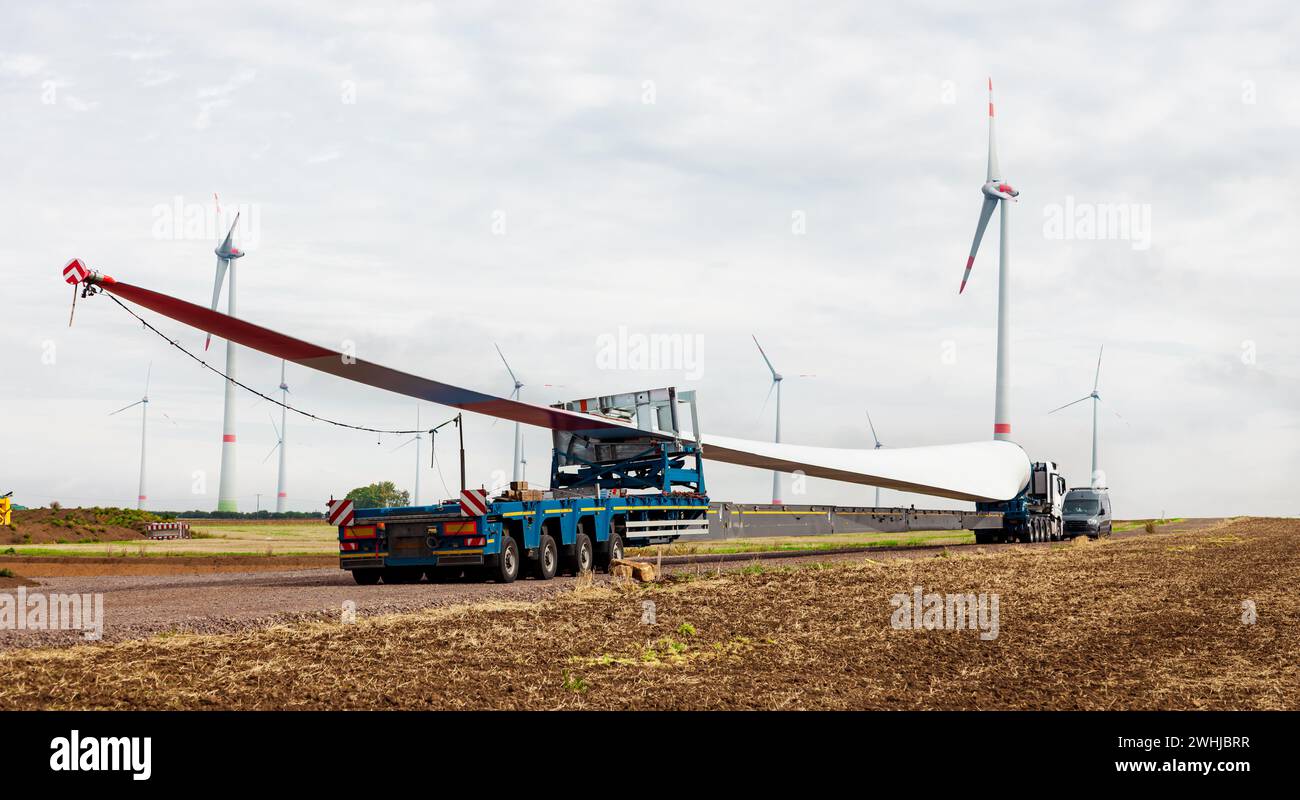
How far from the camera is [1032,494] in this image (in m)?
47.2

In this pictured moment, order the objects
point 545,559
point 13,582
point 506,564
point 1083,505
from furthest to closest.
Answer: point 1083,505, point 13,582, point 545,559, point 506,564

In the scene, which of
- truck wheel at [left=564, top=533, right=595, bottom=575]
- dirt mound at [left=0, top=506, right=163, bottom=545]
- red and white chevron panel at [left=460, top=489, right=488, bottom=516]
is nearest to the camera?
red and white chevron panel at [left=460, top=489, right=488, bottom=516]

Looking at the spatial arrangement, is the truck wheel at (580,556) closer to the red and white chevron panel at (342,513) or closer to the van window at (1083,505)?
the red and white chevron panel at (342,513)

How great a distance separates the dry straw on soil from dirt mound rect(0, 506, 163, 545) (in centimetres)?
3751

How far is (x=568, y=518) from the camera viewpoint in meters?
23.4

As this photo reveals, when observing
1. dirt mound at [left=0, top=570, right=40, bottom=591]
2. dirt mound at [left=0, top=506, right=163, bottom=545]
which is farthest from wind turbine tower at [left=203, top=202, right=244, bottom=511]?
dirt mound at [left=0, top=570, right=40, bottom=591]

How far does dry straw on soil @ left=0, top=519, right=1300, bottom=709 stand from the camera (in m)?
9.02

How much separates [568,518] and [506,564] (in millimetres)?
2314

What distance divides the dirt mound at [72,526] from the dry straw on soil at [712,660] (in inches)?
1477

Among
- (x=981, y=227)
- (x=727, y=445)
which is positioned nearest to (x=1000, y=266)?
(x=981, y=227)

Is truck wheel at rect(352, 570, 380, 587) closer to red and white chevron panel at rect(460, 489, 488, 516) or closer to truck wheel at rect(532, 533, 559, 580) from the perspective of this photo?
red and white chevron panel at rect(460, 489, 488, 516)

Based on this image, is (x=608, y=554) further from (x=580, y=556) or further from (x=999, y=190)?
(x=999, y=190)

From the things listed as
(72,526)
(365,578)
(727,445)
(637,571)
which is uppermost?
(727,445)
